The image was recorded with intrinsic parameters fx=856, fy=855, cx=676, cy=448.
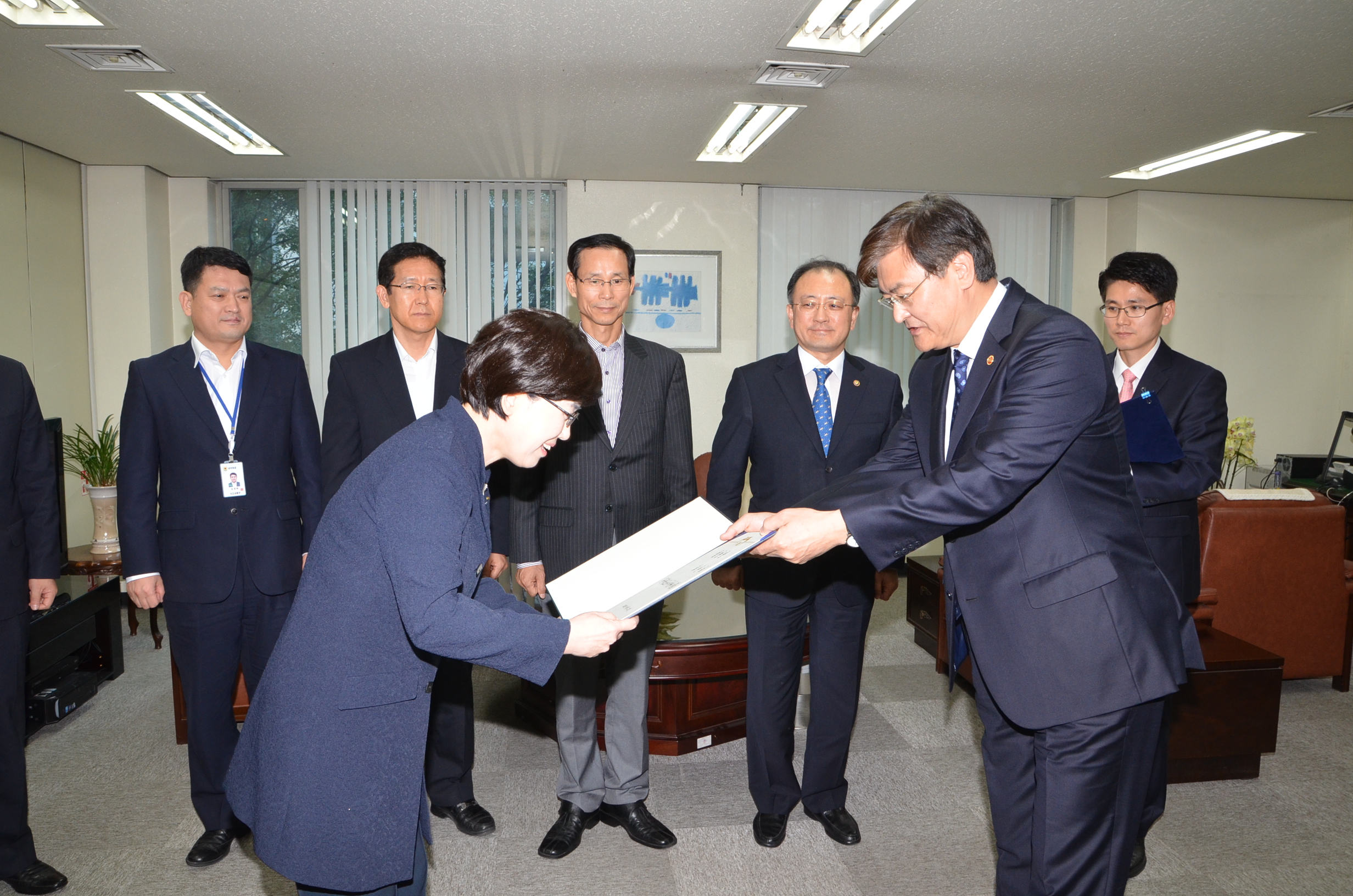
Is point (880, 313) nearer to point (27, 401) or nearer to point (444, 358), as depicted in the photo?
point (444, 358)

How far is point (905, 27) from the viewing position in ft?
11.3

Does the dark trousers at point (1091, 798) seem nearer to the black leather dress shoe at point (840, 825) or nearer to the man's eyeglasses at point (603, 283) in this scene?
the black leather dress shoe at point (840, 825)

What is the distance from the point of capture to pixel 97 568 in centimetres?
479

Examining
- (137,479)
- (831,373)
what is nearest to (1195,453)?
(831,373)

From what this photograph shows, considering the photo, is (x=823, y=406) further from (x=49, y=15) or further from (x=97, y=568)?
(x=97, y=568)

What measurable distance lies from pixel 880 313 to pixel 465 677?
5.01 meters

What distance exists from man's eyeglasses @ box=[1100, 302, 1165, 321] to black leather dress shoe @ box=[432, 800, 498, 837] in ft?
9.06

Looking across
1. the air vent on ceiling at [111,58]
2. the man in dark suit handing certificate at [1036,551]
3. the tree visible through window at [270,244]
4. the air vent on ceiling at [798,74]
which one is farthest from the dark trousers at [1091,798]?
the tree visible through window at [270,244]

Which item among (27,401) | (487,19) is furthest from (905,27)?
(27,401)

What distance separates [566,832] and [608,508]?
3.59ft

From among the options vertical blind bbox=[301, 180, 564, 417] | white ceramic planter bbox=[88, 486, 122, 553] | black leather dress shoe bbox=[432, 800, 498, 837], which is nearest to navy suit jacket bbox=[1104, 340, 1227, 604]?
black leather dress shoe bbox=[432, 800, 498, 837]

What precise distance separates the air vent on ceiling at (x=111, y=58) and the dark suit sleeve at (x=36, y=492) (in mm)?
1834

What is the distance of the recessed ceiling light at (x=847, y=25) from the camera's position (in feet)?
10.7

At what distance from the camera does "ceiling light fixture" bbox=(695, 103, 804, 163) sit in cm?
465
